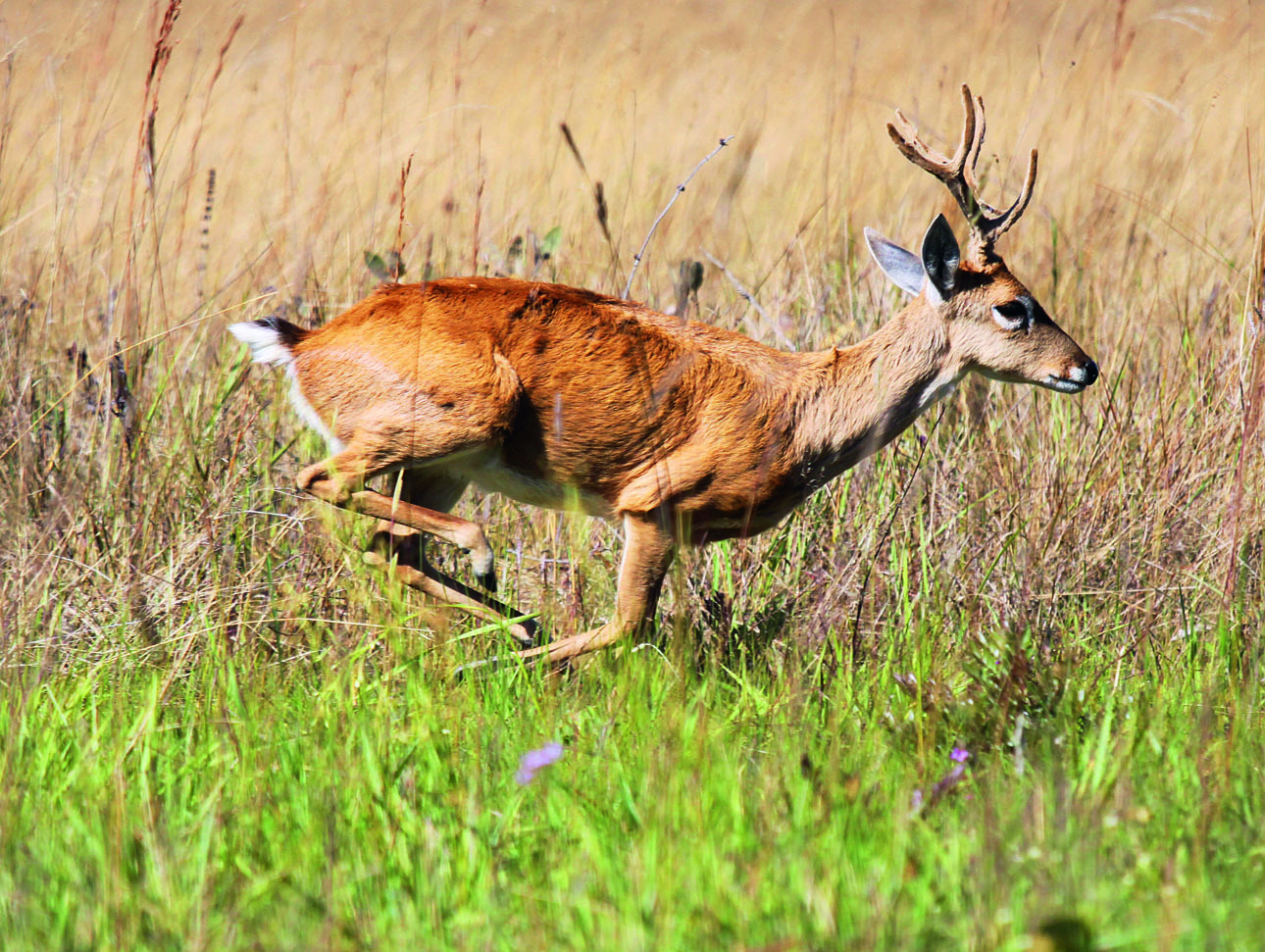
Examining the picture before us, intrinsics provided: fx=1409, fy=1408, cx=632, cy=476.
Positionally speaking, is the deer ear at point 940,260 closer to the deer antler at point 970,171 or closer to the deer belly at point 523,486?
the deer antler at point 970,171

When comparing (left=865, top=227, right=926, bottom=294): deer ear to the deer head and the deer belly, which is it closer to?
the deer head

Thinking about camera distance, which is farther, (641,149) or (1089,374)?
(641,149)

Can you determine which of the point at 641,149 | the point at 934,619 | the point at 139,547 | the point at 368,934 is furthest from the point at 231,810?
the point at 641,149

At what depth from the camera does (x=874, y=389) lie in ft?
14.8

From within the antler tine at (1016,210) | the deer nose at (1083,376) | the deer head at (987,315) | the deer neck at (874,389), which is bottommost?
the deer neck at (874,389)

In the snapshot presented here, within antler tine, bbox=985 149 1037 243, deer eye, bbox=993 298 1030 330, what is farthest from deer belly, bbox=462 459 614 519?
antler tine, bbox=985 149 1037 243

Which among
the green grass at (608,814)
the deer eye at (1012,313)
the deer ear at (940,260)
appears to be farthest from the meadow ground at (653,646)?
the deer eye at (1012,313)

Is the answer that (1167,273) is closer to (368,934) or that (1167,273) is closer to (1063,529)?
(1063,529)

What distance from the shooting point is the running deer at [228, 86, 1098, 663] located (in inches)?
162

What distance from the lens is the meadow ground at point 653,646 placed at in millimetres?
2377

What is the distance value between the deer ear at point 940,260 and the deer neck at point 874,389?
79 millimetres

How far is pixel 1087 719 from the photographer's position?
3.35 meters

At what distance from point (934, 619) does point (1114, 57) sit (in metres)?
2.54

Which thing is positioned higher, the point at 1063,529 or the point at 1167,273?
the point at 1167,273
